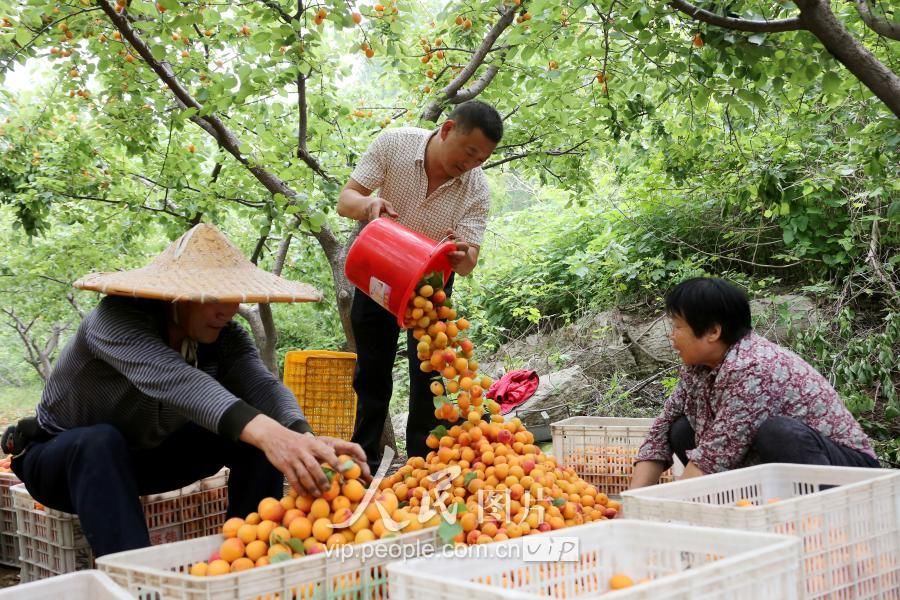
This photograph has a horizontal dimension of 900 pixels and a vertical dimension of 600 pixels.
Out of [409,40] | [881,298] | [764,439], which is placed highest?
[409,40]

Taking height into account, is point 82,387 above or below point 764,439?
above

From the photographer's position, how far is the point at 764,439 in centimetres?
204

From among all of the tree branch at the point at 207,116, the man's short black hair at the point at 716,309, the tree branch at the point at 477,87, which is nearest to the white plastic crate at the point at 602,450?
the man's short black hair at the point at 716,309

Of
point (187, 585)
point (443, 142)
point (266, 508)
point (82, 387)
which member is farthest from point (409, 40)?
point (187, 585)

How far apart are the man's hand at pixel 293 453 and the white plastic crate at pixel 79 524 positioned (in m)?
0.77

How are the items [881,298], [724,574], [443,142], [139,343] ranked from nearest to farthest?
[724,574] < [139,343] < [443,142] < [881,298]

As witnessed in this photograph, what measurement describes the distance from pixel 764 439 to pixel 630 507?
645mm

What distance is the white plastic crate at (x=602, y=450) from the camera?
281 cm

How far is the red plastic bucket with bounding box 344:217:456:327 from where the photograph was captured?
2.21 metres

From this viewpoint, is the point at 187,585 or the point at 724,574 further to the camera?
the point at 187,585

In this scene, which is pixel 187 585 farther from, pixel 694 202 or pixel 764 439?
pixel 694 202

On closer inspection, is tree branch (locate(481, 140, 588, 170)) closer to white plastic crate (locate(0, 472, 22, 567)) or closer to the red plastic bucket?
the red plastic bucket

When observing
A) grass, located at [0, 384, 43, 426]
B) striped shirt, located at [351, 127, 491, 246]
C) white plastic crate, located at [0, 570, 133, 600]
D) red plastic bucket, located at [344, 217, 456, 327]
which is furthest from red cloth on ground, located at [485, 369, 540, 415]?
grass, located at [0, 384, 43, 426]

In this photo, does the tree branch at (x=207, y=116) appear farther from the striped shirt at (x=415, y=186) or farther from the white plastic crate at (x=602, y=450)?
the white plastic crate at (x=602, y=450)
